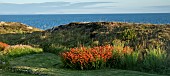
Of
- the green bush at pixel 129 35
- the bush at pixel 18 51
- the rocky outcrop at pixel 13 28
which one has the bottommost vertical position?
the rocky outcrop at pixel 13 28

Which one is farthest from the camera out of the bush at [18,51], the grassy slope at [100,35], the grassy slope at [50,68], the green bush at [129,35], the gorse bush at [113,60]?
the green bush at [129,35]

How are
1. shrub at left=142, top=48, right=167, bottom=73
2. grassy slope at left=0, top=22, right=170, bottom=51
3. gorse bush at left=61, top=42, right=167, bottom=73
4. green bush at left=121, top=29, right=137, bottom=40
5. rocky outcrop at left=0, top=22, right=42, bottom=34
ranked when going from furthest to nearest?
1. rocky outcrop at left=0, top=22, right=42, bottom=34
2. green bush at left=121, top=29, right=137, bottom=40
3. grassy slope at left=0, top=22, right=170, bottom=51
4. gorse bush at left=61, top=42, right=167, bottom=73
5. shrub at left=142, top=48, right=167, bottom=73

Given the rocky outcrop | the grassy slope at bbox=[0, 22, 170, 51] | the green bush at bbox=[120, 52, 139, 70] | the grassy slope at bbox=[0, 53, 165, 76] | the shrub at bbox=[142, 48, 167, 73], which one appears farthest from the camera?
the rocky outcrop

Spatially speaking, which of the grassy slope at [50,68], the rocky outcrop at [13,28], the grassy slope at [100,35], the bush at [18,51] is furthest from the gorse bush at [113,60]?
the rocky outcrop at [13,28]

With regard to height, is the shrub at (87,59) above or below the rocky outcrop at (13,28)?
above

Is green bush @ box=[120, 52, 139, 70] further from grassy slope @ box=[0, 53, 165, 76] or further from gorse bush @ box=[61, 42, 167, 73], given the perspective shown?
grassy slope @ box=[0, 53, 165, 76]

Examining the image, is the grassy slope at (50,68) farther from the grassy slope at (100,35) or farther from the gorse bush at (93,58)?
the grassy slope at (100,35)

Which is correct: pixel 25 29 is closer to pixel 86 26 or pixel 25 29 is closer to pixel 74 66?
pixel 86 26

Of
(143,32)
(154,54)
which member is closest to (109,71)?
(154,54)

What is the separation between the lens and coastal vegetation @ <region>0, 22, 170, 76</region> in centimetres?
1794

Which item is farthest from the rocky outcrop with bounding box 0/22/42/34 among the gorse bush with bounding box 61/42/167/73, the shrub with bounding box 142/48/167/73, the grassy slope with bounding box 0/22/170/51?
the shrub with bounding box 142/48/167/73

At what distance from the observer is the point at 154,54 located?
766 inches

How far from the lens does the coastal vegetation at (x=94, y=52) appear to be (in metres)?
17.9

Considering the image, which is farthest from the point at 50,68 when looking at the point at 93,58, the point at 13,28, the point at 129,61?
the point at 13,28
